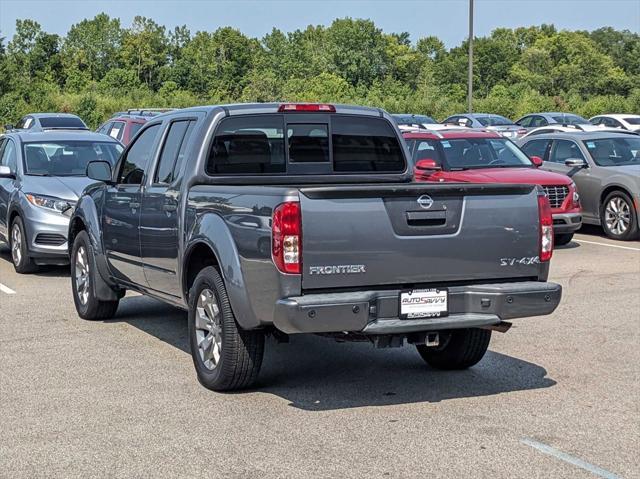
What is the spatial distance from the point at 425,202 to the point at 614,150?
12153 millimetres

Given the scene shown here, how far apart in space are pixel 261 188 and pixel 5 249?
33.9ft

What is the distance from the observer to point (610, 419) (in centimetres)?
659

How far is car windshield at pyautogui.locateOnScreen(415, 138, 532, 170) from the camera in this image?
A: 15945 millimetres

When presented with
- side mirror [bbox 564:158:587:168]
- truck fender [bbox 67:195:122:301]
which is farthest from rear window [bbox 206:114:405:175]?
side mirror [bbox 564:158:587:168]

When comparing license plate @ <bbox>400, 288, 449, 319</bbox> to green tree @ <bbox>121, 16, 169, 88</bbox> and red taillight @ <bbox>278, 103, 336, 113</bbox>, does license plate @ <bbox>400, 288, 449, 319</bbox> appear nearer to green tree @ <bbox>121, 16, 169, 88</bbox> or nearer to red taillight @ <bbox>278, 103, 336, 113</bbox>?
red taillight @ <bbox>278, 103, 336, 113</bbox>

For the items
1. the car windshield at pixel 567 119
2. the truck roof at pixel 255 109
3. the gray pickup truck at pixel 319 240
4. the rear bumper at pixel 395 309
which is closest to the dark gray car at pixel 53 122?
the car windshield at pixel 567 119

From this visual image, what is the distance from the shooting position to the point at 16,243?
13461 millimetres

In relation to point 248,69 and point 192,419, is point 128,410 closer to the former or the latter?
point 192,419

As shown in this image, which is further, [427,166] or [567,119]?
[567,119]

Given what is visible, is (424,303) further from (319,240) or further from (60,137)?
(60,137)

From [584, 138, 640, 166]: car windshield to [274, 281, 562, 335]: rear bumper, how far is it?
11277 mm

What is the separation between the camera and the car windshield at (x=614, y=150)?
17719mm

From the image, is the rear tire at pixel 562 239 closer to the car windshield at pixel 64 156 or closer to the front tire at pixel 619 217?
the front tire at pixel 619 217

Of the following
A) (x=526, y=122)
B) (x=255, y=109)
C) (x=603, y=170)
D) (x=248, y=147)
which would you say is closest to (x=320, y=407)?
(x=248, y=147)
